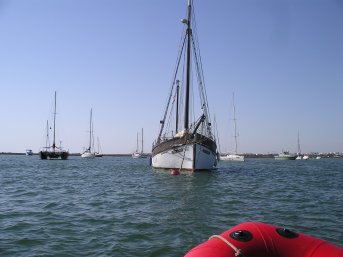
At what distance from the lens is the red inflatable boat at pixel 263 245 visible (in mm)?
5059

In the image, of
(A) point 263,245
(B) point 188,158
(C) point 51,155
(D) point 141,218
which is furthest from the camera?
(C) point 51,155

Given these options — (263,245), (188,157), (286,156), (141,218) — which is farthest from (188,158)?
(286,156)

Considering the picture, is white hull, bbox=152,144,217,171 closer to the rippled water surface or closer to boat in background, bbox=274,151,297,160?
the rippled water surface

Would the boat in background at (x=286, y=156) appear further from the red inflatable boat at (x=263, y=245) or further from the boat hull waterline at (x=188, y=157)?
the red inflatable boat at (x=263, y=245)

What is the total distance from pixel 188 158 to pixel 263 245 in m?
26.2

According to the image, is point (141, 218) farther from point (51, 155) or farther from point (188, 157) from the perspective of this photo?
point (51, 155)

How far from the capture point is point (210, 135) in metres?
34.7

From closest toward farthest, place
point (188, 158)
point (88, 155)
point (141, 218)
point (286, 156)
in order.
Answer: point (141, 218)
point (188, 158)
point (88, 155)
point (286, 156)

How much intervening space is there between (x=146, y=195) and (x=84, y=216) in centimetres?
556

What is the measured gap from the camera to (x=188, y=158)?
103 ft

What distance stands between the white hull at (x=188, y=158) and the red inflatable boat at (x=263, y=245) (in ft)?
82.5

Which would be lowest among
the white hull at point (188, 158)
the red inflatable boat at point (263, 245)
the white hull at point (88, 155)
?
the red inflatable boat at point (263, 245)

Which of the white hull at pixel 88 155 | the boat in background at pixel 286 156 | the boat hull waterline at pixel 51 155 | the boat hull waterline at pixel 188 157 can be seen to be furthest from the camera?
the boat in background at pixel 286 156

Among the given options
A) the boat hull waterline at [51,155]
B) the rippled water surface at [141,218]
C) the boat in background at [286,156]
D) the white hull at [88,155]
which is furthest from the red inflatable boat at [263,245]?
the boat in background at [286,156]
